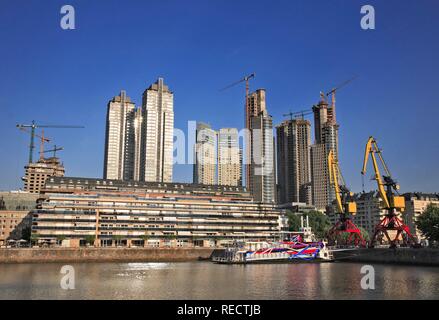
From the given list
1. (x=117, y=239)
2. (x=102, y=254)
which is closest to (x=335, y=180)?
(x=117, y=239)

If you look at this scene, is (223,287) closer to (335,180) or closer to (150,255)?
(150,255)

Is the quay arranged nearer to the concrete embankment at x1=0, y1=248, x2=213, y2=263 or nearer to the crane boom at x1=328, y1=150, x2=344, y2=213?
the concrete embankment at x1=0, y1=248, x2=213, y2=263

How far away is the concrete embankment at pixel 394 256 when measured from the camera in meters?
95.1

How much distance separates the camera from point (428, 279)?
2596 inches

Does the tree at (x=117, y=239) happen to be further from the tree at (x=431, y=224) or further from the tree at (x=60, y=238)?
the tree at (x=431, y=224)

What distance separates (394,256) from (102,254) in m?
77.0

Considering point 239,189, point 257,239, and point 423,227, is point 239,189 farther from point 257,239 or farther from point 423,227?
point 423,227

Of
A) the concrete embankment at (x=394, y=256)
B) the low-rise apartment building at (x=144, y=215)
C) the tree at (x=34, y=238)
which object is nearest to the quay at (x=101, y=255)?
the low-rise apartment building at (x=144, y=215)

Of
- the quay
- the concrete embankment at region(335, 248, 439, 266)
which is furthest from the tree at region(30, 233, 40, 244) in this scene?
the concrete embankment at region(335, 248, 439, 266)

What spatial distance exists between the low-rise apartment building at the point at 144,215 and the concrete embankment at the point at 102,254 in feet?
56.9

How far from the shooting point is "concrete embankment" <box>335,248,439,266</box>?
312ft

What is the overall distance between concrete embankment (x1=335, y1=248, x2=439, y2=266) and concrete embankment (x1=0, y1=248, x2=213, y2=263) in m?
41.9
